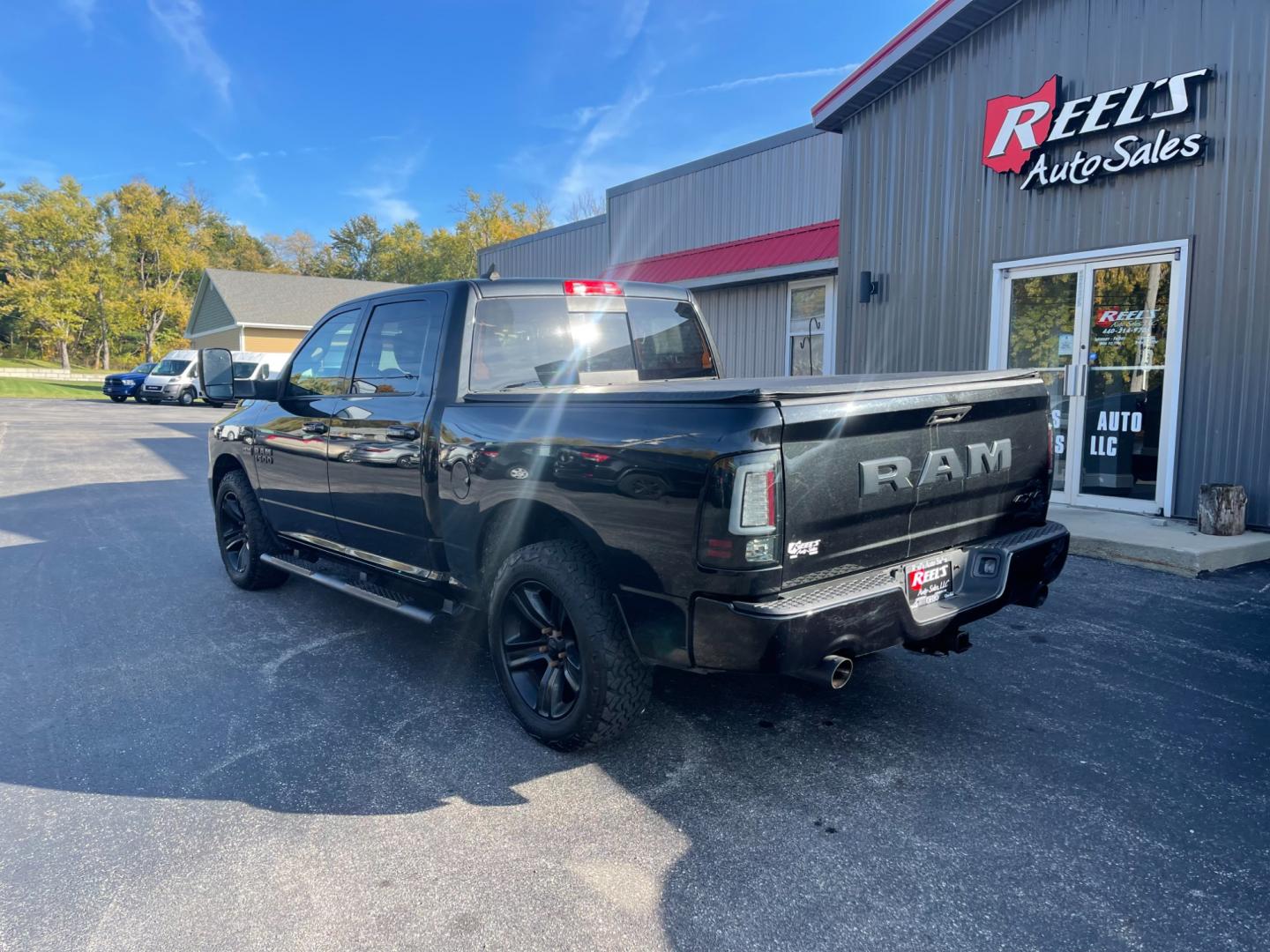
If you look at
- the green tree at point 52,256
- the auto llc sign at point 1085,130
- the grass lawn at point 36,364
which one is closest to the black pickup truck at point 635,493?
the auto llc sign at point 1085,130

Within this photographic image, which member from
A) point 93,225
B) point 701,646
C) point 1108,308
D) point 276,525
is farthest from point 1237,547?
point 93,225

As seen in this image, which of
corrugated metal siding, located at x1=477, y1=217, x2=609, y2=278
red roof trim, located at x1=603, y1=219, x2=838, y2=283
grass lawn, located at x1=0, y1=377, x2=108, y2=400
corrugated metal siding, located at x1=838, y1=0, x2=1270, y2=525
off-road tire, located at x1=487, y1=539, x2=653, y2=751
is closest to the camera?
off-road tire, located at x1=487, y1=539, x2=653, y2=751

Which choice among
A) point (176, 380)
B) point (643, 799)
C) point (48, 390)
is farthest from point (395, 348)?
point (48, 390)

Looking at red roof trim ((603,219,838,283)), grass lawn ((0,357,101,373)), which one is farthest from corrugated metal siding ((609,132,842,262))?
grass lawn ((0,357,101,373))

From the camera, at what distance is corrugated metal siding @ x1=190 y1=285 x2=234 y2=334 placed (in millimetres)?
39688

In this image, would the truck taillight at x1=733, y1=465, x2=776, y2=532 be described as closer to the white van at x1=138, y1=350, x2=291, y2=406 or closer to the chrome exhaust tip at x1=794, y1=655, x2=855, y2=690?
the chrome exhaust tip at x1=794, y1=655, x2=855, y2=690

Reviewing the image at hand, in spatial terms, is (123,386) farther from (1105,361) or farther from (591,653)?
(591,653)

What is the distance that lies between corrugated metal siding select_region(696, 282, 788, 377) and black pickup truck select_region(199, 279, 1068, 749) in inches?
336

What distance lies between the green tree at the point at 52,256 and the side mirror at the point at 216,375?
158 ft

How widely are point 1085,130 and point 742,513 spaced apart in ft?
24.1

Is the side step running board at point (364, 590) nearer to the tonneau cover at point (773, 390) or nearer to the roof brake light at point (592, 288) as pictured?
the tonneau cover at point (773, 390)

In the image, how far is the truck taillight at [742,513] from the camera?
271 cm

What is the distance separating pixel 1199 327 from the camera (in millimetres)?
7293

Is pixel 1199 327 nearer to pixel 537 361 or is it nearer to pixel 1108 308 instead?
pixel 1108 308
